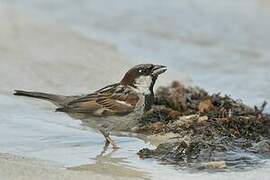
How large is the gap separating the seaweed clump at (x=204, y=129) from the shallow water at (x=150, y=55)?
281 mm

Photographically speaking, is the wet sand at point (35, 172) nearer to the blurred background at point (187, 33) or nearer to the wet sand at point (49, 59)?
the wet sand at point (49, 59)

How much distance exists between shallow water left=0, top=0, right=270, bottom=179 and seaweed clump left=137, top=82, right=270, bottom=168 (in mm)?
281

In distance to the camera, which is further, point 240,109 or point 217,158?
point 240,109

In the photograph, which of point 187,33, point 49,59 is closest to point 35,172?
point 49,59

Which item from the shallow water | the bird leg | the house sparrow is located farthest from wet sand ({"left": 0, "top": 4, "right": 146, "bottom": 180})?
the bird leg

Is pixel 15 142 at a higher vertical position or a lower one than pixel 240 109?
lower

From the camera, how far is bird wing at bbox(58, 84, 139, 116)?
844 centimetres

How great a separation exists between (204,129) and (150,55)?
569cm

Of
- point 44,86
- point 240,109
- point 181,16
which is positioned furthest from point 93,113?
point 181,16

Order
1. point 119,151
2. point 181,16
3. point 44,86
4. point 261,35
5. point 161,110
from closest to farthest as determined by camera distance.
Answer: point 119,151, point 161,110, point 44,86, point 261,35, point 181,16

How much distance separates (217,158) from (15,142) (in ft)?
6.17

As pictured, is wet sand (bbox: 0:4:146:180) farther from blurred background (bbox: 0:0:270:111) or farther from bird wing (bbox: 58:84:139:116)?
bird wing (bbox: 58:84:139:116)

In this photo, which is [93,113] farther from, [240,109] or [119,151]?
[240,109]

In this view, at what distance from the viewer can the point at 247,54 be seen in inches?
552
